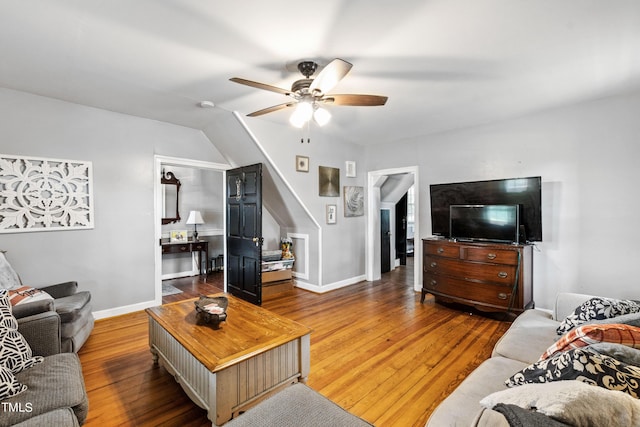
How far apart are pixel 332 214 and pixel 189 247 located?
2.80 m

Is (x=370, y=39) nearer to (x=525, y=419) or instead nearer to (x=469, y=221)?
(x=525, y=419)

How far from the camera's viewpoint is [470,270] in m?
3.48

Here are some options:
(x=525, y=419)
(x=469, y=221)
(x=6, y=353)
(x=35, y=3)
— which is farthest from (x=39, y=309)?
(x=469, y=221)

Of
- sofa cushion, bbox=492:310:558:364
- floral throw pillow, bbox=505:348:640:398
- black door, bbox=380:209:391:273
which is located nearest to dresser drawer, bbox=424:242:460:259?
sofa cushion, bbox=492:310:558:364

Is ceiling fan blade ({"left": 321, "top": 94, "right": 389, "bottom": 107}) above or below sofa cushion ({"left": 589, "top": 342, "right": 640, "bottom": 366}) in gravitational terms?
above

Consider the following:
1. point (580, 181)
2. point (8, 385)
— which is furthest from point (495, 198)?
point (8, 385)

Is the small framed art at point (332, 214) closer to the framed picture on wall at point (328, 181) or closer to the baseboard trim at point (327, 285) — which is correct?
the framed picture on wall at point (328, 181)

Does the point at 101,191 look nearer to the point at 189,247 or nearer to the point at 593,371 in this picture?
the point at 189,247

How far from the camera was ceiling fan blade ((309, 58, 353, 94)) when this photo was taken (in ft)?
5.81

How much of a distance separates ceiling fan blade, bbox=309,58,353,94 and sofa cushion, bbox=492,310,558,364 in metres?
2.01

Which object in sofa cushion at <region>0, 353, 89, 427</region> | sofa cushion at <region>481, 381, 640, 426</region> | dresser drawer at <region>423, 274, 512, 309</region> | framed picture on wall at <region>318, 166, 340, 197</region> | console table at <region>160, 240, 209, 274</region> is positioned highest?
framed picture on wall at <region>318, 166, 340, 197</region>

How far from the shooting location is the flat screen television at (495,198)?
3.26m

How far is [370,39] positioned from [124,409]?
9.72 ft

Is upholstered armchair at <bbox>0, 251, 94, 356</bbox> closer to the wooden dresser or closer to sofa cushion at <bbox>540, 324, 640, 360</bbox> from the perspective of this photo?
sofa cushion at <bbox>540, 324, 640, 360</bbox>
